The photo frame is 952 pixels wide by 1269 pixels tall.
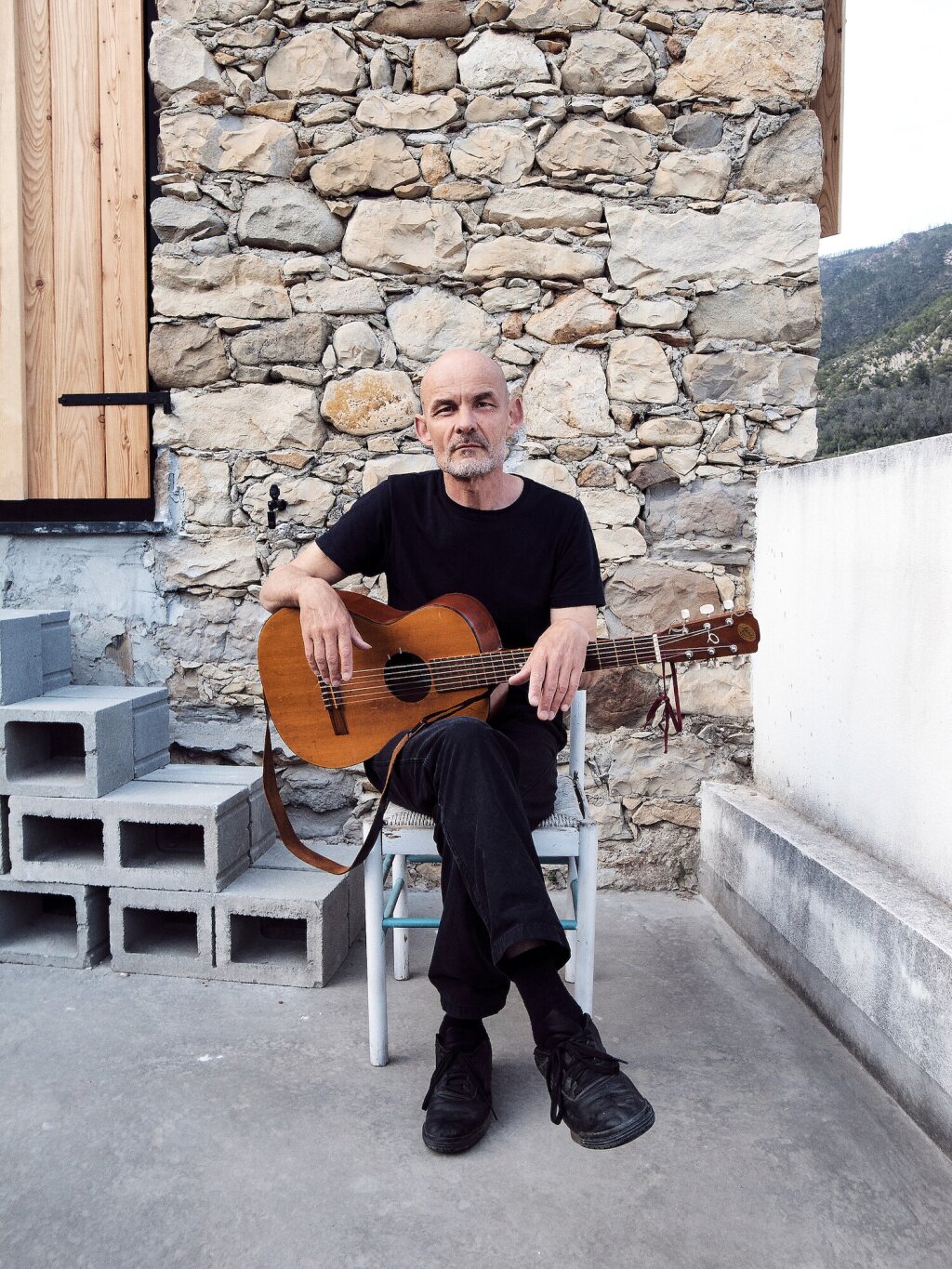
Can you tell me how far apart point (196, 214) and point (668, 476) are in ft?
5.86

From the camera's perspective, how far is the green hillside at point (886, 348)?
9.63ft

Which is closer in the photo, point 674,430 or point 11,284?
point 674,430

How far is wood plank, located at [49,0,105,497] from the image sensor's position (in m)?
3.25

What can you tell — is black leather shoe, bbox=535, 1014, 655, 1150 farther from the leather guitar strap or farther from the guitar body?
the guitar body

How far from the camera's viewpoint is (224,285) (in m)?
3.15

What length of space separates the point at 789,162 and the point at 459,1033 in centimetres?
279

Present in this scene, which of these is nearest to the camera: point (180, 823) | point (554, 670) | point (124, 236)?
point (554, 670)

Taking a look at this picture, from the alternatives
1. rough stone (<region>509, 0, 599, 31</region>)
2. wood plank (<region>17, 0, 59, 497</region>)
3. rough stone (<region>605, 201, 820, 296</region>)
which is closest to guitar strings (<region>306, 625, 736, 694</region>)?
rough stone (<region>605, 201, 820, 296</region>)

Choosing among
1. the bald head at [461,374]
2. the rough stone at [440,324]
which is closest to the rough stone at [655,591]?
the rough stone at [440,324]

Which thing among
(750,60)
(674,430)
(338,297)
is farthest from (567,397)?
(750,60)

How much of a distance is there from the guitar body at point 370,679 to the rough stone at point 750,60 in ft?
6.57

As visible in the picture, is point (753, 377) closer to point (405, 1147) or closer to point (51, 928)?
point (405, 1147)

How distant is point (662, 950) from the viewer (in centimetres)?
277

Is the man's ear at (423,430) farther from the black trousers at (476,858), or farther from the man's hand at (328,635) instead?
the black trousers at (476,858)
